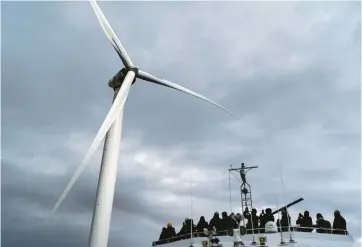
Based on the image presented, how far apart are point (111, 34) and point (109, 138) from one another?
6.56m

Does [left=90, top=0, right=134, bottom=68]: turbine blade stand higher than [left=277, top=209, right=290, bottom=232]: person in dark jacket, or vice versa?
[left=90, top=0, right=134, bottom=68]: turbine blade

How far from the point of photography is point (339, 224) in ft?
92.0

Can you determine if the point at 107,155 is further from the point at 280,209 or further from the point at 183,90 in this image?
the point at 280,209

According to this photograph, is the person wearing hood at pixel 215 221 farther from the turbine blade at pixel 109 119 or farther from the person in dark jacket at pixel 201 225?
the turbine blade at pixel 109 119

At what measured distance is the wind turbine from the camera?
57.4 feet

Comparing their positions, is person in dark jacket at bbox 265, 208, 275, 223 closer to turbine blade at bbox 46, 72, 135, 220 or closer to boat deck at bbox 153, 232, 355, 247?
boat deck at bbox 153, 232, 355, 247

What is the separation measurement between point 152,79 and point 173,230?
14.8 m

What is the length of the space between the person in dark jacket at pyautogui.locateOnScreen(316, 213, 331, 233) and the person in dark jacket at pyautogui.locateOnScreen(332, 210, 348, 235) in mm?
706

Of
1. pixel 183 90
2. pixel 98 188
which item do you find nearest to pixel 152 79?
pixel 183 90

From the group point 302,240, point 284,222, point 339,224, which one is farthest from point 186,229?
point 339,224

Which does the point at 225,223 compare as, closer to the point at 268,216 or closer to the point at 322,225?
the point at 268,216

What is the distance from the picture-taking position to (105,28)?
74.7ft

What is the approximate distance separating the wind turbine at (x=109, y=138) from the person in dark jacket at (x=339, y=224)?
542 inches

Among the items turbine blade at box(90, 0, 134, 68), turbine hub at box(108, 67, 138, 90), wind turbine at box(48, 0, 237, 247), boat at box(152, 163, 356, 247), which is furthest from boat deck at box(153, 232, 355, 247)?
turbine blade at box(90, 0, 134, 68)
